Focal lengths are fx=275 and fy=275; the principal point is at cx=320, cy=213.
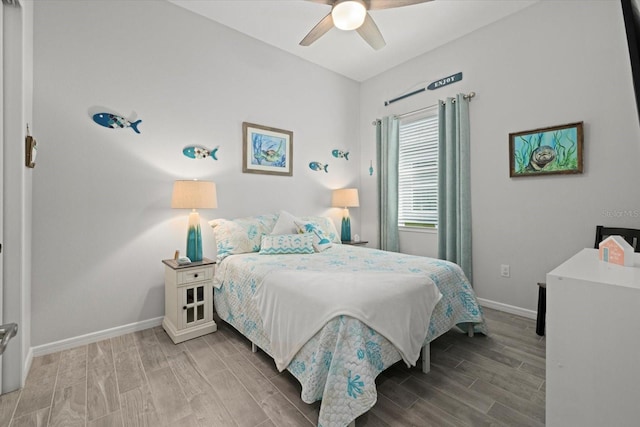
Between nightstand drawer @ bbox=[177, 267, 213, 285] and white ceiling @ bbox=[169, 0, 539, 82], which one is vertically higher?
white ceiling @ bbox=[169, 0, 539, 82]

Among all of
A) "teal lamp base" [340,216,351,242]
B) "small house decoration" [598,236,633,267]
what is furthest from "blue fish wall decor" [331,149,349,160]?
"small house decoration" [598,236,633,267]

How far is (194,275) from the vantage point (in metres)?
2.33

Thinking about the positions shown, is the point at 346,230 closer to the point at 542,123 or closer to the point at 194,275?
the point at 194,275

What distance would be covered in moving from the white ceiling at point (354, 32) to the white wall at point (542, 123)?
201 mm

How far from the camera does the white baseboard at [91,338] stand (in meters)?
2.04

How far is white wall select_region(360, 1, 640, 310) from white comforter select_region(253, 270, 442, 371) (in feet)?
5.00

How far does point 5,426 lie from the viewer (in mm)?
1370

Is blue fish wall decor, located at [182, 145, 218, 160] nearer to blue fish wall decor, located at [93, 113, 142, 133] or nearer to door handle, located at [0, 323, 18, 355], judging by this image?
blue fish wall decor, located at [93, 113, 142, 133]

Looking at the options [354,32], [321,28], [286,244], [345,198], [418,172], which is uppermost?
[354,32]

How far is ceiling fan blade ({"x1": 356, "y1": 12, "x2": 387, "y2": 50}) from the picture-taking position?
2240 millimetres

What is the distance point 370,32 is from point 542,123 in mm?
1818

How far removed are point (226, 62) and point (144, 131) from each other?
1166 mm

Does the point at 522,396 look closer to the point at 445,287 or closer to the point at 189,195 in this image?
the point at 445,287

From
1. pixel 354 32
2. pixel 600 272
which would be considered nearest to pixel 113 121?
pixel 354 32
